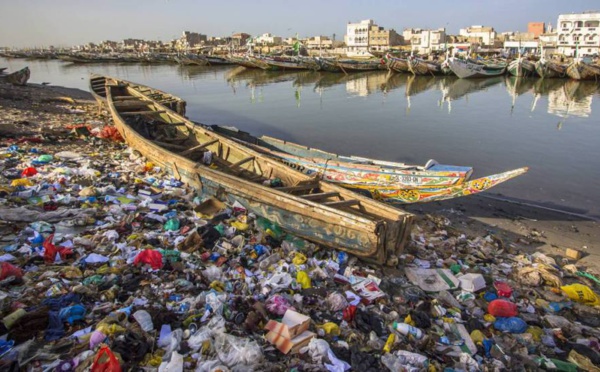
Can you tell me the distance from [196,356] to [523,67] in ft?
145

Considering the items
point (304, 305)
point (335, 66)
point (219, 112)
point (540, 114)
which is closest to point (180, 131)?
point (304, 305)

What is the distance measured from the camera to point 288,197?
5051 millimetres

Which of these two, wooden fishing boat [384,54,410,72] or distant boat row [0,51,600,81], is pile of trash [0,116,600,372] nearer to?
distant boat row [0,51,600,81]

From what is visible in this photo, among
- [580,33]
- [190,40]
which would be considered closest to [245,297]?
[580,33]

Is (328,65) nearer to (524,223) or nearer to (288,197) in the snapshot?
(524,223)

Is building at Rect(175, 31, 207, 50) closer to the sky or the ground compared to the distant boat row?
closer to the sky

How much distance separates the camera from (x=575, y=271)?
5.50m

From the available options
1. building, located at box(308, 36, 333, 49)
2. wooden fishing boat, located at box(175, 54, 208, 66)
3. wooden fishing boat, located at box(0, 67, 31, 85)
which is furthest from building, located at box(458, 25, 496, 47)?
wooden fishing boat, located at box(0, 67, 31, 85)

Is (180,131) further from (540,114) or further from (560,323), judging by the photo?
(540,114)

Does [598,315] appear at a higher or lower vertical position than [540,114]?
lower

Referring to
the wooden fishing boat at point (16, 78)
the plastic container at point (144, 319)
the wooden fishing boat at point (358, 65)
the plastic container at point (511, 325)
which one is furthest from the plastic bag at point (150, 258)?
the wooden fishing boat at point (358, 65)

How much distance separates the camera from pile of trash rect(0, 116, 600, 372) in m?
3.14

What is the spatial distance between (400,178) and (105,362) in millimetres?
5242

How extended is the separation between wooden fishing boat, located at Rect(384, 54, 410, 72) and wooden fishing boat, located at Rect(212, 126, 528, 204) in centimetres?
3653
